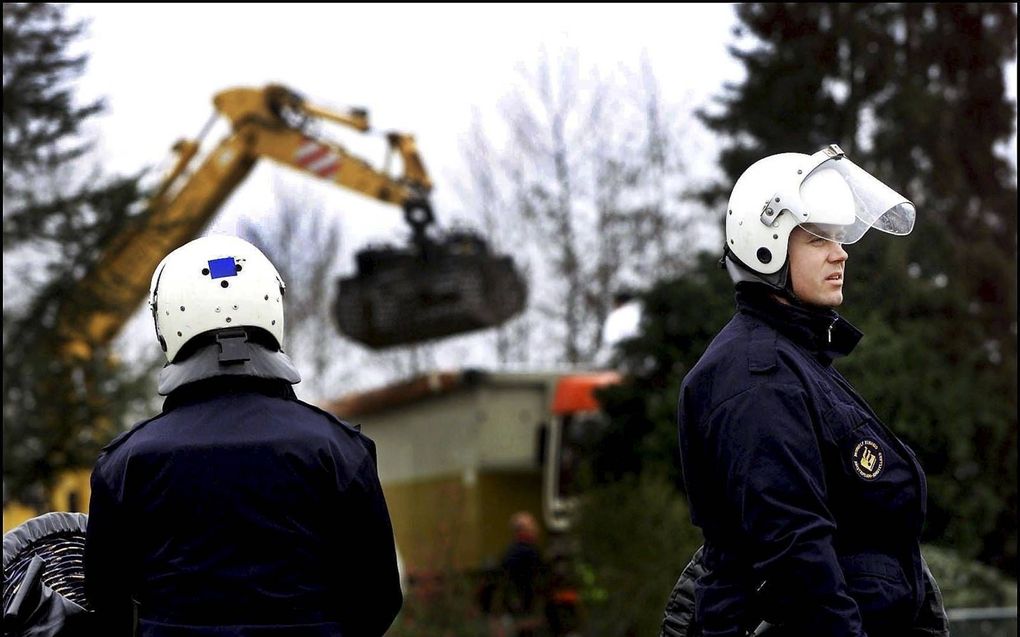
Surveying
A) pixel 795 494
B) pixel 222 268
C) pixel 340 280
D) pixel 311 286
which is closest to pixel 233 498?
pixel 222 268

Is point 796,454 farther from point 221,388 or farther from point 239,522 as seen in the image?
point 221,388

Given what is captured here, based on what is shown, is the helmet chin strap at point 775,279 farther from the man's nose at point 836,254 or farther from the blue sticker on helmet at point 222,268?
the blue sticker on helmet at point 222,268

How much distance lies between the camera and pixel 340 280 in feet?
61.2

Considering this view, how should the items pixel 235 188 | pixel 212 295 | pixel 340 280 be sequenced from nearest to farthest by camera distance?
pixel 212 295, pixel 340 280, pixel 235 188

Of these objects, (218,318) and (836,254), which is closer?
(836,254)

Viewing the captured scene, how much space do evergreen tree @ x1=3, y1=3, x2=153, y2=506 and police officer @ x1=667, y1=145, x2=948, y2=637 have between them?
1533 cm

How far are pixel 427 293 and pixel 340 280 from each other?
1.07 metres

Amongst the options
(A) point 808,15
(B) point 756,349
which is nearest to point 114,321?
(A) point 808,15

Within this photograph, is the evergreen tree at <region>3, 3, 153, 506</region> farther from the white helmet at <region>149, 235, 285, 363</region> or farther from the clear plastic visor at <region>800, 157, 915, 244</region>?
the clear plastic visor at <region>800, 157, 915, 244</region>

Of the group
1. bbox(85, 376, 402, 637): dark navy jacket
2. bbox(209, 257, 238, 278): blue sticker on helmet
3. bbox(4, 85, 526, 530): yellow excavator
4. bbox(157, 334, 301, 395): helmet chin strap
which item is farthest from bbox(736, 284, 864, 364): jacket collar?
bbox(4, 85, 526, 530): yellow excavator

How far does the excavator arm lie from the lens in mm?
18500

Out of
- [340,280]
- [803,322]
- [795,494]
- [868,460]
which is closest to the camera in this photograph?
[795,494]

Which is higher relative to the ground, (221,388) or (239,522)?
(221,388)

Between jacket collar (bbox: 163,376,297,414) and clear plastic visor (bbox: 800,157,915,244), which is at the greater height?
clear plastic visor (bbox: 800,157,915,244)
